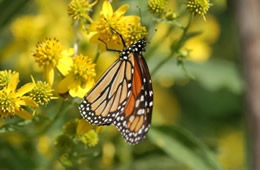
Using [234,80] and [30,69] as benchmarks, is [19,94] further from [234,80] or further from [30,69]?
[234,80]

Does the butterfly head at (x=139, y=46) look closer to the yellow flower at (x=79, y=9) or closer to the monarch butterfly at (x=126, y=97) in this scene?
the monarch butterfly at (x=126, y=97)

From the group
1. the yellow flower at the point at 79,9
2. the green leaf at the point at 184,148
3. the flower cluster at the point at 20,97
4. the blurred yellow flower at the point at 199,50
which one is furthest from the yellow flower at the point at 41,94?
the blurred yellow flower at the point at 199,50

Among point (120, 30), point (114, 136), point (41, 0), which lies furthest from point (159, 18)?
point (41, 0)

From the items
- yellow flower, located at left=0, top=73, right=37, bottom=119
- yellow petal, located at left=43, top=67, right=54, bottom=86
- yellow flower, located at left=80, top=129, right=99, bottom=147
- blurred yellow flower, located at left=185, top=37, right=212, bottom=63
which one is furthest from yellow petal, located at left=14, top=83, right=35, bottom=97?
blurred yellow flower, located at left=185, top=37, right=212, bottom=63

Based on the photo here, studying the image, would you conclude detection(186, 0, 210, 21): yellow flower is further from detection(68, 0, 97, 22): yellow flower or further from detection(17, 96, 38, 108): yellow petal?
detection(17, 96, 38, 108): yellow petal

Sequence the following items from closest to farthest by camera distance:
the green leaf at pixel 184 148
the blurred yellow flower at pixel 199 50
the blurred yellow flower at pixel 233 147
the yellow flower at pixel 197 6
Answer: the yellow flower at pixel 197 6
the green leaf at pixel 184 148
the blurred yellow flower at pixel 199 50
the blurred yellow flower at pixel 233 147

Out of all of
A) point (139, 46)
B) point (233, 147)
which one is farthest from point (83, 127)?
point (233, 147)
